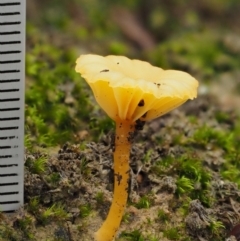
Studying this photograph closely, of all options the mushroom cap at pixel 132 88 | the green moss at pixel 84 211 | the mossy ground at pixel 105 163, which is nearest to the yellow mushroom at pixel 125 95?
the mushroom cap at pixel 132 88

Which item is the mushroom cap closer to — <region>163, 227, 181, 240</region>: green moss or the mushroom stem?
the mushroom stem

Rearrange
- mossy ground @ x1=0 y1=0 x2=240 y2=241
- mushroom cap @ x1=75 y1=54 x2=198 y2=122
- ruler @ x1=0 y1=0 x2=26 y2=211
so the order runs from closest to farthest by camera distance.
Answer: mushroom cap @ x1=75 y1=54 x2=198 y2=122 → ruler @ x1=0 y1=0 x2=26 y2=211 → mossy ground @ x1=0 y1=0 x2=240 y2=241

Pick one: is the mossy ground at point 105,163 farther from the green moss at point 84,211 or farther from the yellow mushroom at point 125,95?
the yellow mushroom at point 125,95

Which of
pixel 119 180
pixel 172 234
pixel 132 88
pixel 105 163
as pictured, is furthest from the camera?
pixel 105 163

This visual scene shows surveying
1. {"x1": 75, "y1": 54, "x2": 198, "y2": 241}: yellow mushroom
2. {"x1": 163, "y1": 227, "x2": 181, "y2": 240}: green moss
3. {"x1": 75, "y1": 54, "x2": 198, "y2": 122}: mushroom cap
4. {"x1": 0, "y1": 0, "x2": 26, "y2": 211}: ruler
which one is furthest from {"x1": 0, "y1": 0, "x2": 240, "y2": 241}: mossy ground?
{"x1": 75, "y1": 54, "x2": 198, "y2": 122}: mushroom cap

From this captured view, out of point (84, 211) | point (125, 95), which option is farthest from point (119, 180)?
point (125, 95)

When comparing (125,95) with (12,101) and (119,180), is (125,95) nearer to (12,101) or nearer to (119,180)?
(119,180)

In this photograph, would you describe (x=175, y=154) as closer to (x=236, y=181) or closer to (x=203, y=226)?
(x=236, y=181)
